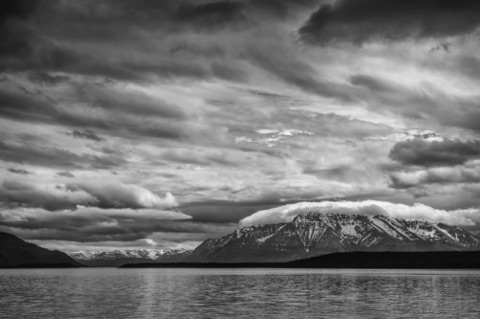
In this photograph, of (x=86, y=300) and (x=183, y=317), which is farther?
(x=86, y=300)

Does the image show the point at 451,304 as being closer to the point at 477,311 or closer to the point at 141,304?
the point at 477,311

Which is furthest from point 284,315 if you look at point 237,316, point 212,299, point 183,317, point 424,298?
point 424,298

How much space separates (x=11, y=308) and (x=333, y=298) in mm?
51551

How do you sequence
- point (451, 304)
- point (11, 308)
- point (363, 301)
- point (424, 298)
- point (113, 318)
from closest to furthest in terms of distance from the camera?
1. point (113, 318)
2. point (11, 308)
3. point (451, 304)
4. point (363, 301)
5. point (424, 298)

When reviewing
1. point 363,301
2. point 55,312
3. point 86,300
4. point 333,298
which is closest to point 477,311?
point 363,301

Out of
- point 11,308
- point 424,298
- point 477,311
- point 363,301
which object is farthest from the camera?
point 424,298

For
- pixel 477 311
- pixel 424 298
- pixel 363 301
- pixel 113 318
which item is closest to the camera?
pixel 113 318

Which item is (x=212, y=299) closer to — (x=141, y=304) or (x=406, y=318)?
(x=141, y=304)

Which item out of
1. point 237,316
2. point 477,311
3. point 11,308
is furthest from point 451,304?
point 11,308

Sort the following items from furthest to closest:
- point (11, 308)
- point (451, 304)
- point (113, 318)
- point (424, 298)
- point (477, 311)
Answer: point (424, 298) < point (451, 304) < point (11, 308) < point (477, 311) < point (113, 318)

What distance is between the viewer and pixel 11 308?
82.3 meters

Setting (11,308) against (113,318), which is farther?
(11,308)

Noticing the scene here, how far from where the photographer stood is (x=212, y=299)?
98812 millimetres

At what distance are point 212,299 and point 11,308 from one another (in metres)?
31.8
